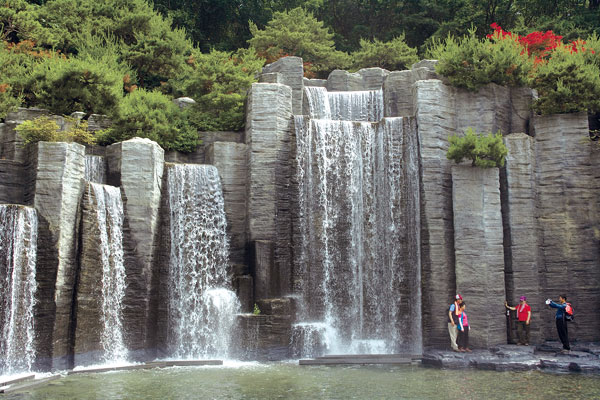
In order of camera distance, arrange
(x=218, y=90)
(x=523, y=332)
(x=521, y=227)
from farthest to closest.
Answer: (x=218, y=90) < (x=521, y=227) < (x=523, y=332)

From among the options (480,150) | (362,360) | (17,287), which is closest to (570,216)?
(480,150)

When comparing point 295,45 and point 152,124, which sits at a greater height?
point 295,45

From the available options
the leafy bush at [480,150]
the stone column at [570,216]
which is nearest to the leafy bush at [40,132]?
the leafy bush at [480,150]

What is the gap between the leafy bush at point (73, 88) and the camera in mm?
20203

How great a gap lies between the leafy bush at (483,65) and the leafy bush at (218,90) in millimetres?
6888

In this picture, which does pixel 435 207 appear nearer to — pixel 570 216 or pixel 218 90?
pixel 570 216

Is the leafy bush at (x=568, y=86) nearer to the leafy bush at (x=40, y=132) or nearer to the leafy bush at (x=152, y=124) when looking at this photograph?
the leafy bush at (x=152, y=124)

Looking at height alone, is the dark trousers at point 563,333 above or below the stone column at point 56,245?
below

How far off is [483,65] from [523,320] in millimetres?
8002

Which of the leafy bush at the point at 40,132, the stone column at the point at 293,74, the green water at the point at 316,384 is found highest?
the stone column at the point at 293,74

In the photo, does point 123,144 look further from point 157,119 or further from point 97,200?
point 157,119

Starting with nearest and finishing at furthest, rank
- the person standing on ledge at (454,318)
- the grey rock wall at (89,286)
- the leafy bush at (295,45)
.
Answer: the grey rock wall at (89,286) → the person standing on ledge at (454,318) → the leafy bush at (295,45)

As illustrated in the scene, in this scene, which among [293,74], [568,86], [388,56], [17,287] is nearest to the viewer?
[17,287]

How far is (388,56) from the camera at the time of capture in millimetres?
30594
